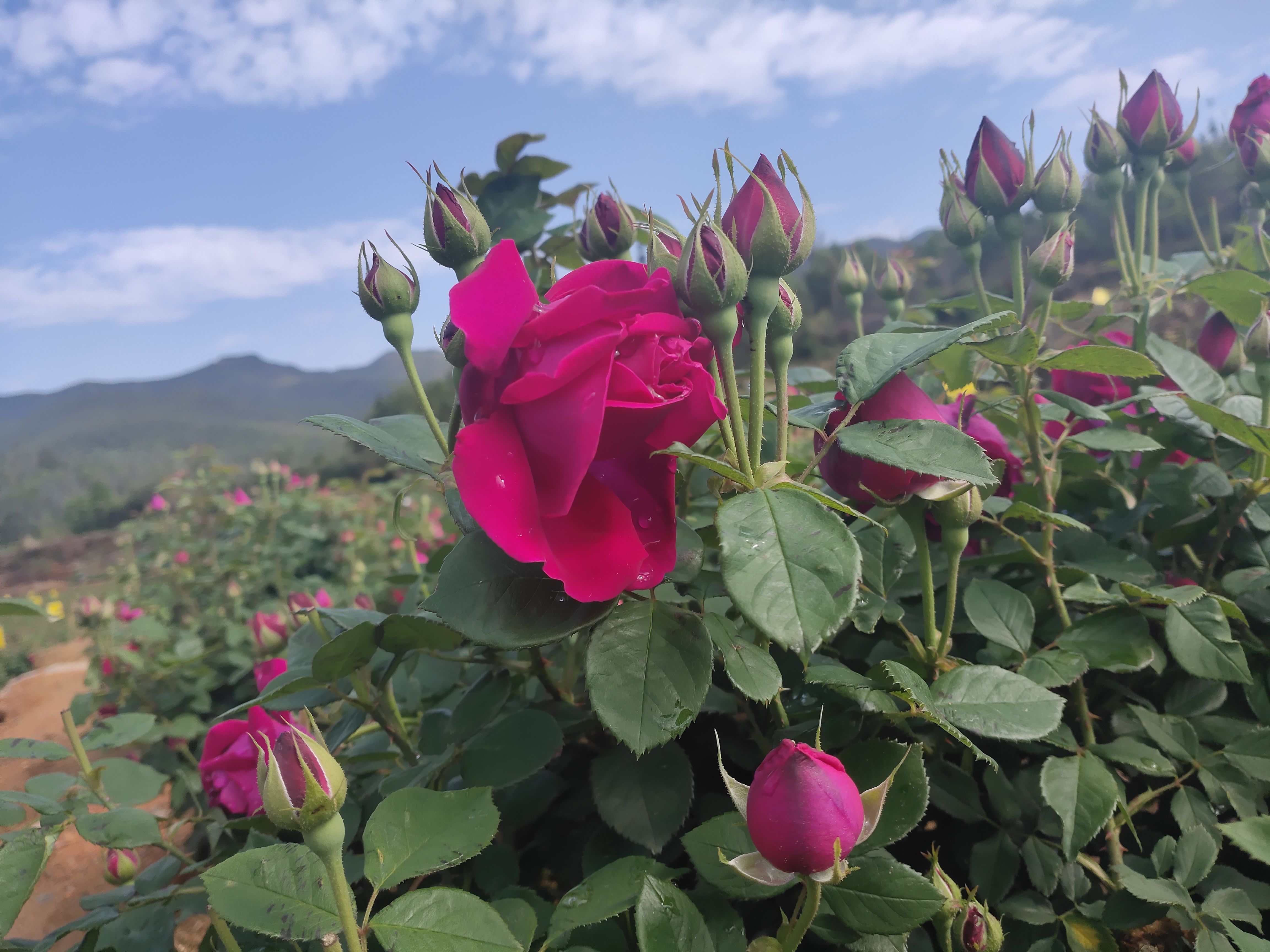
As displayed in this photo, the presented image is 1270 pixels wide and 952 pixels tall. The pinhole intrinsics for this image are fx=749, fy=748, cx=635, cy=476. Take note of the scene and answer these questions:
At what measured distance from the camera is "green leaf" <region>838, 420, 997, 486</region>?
1.24 ft

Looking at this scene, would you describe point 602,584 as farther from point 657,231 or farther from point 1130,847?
point 1130,847

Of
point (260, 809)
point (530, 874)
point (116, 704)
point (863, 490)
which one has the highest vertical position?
point (863, 490)

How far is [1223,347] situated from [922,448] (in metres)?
0.64

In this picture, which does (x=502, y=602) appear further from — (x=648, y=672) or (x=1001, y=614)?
(x=1001, y=614)

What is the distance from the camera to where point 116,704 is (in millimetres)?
1667

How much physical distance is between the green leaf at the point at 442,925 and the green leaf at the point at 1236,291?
2.78 feet

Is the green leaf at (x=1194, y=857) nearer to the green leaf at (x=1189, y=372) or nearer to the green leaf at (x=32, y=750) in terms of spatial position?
the green leaf at (x=1189, y=372)

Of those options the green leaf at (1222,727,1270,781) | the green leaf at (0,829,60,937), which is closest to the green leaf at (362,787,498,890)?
the green leaf at (0,829,60,937)

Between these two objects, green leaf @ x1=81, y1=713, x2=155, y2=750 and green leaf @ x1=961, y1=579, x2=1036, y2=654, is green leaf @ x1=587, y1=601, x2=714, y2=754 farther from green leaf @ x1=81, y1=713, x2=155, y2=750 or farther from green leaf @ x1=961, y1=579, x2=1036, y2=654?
green leaf @ x1=81, y1=713, x2=155, y2=750

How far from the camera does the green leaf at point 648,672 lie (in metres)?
0.37

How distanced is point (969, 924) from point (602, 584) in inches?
11.7

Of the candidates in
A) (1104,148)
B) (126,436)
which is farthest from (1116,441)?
(126,436)

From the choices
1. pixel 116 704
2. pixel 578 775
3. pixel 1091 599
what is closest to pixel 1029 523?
pixel 1091 599

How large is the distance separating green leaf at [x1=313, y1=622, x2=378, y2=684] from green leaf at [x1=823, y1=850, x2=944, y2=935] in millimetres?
324
